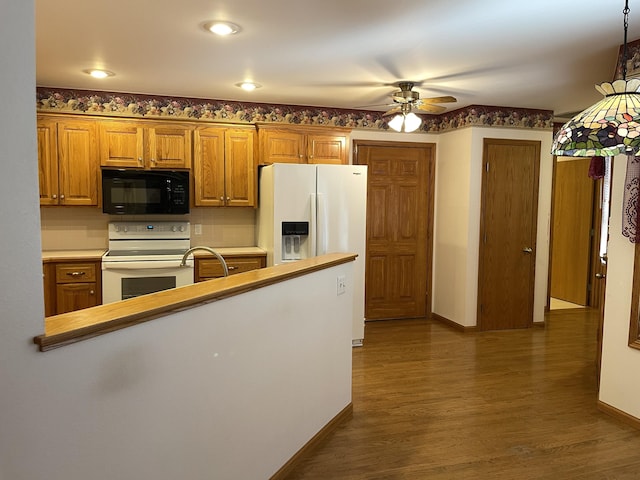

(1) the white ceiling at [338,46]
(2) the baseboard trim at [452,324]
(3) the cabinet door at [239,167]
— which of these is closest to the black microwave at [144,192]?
(3) the cabinet door at [239,167]

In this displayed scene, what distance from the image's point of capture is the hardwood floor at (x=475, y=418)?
2.69 metres

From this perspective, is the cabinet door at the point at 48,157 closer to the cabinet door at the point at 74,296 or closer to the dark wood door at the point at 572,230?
the cabinet door at the point at 74,296

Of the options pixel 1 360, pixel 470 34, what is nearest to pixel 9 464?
pixel 1 360

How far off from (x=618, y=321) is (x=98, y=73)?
14.0 ft

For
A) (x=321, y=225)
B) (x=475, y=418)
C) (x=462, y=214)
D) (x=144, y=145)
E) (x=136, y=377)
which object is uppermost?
(x=144, y=145)

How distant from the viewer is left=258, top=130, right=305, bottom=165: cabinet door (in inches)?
198

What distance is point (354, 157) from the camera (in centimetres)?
566

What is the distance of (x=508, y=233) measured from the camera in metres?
5.54

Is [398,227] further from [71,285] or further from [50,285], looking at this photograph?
[50,285]

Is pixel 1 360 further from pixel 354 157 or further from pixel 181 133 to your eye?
pixel 354 157

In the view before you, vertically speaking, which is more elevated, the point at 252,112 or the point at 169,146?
the point at 252,112

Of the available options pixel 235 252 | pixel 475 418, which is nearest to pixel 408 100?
pixel 235 252

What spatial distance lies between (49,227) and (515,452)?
14.7 feet

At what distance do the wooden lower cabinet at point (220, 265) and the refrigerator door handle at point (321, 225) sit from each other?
0.59m
